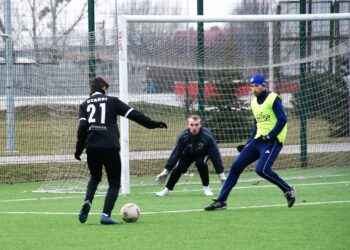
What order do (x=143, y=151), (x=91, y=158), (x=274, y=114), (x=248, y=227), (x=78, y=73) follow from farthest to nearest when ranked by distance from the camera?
(x=143, y=151)
(x=78, y=73)
(x=274, y=114)
(x=91, y=158)
(x=248, y=227)

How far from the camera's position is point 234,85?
822 inches

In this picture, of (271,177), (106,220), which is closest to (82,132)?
(106,220)

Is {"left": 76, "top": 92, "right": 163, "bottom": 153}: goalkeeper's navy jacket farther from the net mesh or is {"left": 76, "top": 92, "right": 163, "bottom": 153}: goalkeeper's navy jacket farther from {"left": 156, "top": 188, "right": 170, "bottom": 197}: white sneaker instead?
the net mesh

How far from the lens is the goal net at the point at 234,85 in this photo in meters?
19.4

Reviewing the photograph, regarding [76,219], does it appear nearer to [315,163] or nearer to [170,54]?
[170,54]

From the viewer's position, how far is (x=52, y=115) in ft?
61.9

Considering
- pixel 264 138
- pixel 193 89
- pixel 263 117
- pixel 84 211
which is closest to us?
pixel 84 211

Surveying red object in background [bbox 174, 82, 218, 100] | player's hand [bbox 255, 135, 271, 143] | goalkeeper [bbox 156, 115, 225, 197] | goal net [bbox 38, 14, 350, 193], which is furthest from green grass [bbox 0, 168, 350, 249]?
red object in background [bbox 174, 82, 218, 100]

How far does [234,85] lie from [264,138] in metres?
7.53

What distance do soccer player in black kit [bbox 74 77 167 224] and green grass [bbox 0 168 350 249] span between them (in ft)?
1.49

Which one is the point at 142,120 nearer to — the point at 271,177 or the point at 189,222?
the point at 189,222

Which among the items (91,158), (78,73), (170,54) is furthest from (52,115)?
(91,158)

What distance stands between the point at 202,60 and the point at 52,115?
3.47m

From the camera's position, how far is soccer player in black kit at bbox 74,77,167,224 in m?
12.2
